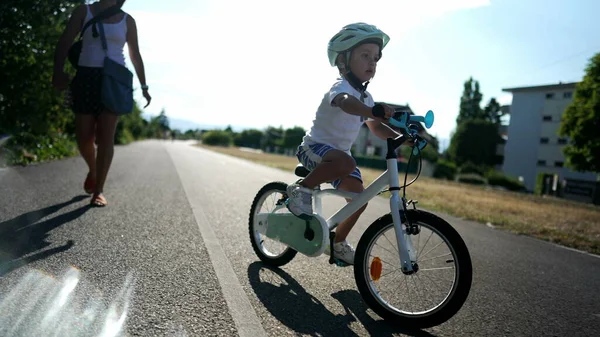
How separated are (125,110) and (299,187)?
265 cm

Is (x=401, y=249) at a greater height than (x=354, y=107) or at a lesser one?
lesser

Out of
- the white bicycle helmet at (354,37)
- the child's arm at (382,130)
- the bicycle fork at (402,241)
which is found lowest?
the bicycle fork at (402,241)

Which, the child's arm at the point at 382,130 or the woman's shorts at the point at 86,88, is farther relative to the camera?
the woman's shorts at the point at 86,88

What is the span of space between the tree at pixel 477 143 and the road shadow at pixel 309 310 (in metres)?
65.5

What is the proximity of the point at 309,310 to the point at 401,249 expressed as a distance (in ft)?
2.07

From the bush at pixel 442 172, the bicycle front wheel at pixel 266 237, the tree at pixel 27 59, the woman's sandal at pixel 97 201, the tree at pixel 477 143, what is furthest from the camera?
the tree at pixel 477 143

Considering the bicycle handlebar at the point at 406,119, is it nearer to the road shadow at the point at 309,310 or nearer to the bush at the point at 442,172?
the road shadow at the point at 309,310

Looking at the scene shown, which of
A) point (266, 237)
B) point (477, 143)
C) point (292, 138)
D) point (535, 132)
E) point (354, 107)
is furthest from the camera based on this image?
point (292, 138)

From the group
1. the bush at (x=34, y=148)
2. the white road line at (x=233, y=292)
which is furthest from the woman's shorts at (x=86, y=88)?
the bush at (x=34, y=148)

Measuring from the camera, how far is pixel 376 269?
2.46 metres

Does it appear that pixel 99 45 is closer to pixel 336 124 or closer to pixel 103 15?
pixel 103 15

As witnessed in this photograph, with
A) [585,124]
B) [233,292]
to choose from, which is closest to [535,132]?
[585,124]

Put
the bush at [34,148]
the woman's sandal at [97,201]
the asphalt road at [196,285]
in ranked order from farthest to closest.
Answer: the bush at [34,148], the woman's sandal at [97,201], the asphalt road at [196,285]

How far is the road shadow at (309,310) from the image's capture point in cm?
215
